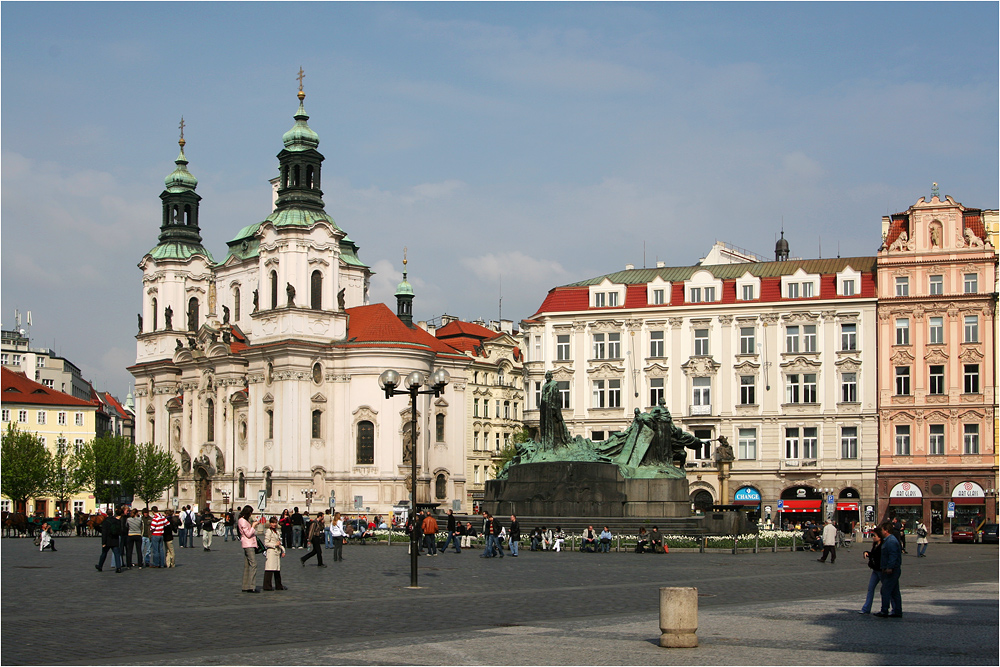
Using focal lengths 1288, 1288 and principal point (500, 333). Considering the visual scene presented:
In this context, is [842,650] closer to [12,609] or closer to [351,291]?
[12,609]

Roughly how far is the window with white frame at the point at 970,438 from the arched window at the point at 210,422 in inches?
2132

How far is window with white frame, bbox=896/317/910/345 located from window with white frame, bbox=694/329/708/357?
10.7 m

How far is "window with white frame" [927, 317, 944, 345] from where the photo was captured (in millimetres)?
69750

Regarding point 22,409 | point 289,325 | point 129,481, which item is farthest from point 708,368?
point 22,409

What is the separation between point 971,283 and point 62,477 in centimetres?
6385

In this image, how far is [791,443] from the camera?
72938 millimetres

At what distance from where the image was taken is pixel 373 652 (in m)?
15.1

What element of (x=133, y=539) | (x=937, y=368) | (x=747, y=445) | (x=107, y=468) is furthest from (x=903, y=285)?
(x=107, y=468)

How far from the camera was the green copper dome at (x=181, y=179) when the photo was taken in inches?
4129

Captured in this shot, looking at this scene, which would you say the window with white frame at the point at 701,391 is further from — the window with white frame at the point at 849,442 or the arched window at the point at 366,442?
the arched window at the point at 366,442

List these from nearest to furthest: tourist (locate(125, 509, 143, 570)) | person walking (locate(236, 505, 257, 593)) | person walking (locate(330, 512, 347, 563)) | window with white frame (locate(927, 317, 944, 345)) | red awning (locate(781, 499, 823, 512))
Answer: person walking (locate(236, 505, 257, 593)) → tourist (locate(125, 509, 143, 570)) → person walking (locate(330, 512, 347, 563)) → window with white frame (locate(927, 317, 944, 345)) → red awning (locate(781, 499, 823, 512))

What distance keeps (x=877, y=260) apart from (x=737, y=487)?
1494 cm

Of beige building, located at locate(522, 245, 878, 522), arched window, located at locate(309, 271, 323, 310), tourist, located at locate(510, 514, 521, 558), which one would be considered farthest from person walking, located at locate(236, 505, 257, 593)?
arched window, located at locate(309, 271, 323, 310)

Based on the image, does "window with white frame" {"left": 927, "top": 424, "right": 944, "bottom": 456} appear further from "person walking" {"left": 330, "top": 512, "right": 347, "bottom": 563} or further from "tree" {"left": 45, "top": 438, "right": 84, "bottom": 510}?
"tree" {"left": 45, "top": 438, "right": 84, "bottom": 510}
